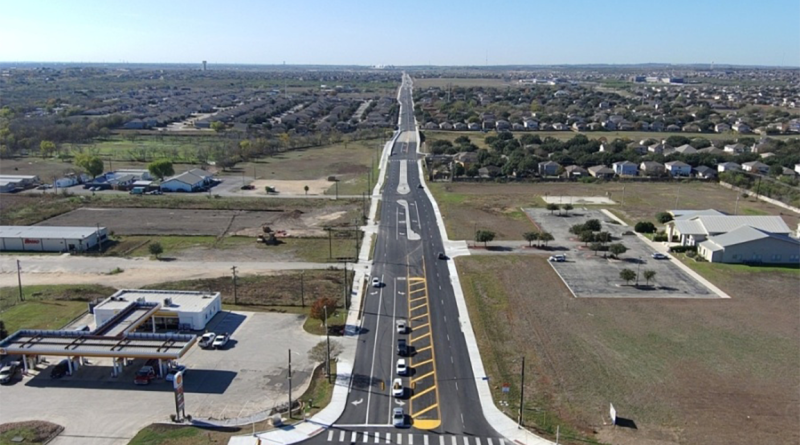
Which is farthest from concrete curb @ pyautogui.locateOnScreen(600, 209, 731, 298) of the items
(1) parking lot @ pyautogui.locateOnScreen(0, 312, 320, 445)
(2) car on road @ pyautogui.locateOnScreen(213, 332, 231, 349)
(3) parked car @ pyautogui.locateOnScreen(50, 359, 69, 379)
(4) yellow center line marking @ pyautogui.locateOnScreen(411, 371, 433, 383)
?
(3) parked car @ pyautogui.locateOnScreen(50, 359, 69, 379)

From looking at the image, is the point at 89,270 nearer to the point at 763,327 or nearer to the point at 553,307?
the point at 553,307

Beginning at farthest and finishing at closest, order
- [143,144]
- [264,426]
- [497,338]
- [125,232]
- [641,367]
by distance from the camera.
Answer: [143,144], [125,232], [497,338], [641,367], [264,426]

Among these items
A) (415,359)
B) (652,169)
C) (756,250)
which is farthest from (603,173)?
(415,359)

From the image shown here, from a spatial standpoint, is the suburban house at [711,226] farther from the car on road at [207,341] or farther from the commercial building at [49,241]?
the commercial building at [49,241]

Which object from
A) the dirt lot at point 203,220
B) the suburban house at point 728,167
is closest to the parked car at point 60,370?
the dirt lot at point 203,220

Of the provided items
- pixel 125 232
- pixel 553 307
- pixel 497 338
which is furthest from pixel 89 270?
pixel 553 307

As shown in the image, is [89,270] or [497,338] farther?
[89,270]
